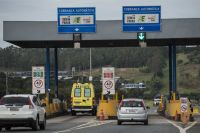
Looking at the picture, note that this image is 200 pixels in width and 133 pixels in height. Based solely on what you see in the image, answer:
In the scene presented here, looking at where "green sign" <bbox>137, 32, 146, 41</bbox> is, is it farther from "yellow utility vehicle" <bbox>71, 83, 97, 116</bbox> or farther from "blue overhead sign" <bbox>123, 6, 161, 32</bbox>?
"yellow utility vehicle" <bbox>71, 83, 97, 116</bbox>

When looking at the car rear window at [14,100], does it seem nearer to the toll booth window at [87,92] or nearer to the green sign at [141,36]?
the green sign at [141,36]

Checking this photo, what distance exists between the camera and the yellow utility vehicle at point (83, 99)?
5091 centimetres

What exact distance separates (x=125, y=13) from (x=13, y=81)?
49.0 m

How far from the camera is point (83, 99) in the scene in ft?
168

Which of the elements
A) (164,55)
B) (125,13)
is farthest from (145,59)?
(125,13)

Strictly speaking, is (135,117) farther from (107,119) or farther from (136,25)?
(136,25)

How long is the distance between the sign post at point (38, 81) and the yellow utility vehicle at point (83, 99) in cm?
970

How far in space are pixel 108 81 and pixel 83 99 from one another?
30.3 feet

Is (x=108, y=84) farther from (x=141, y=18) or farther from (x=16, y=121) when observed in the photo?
(x=16, y=121)

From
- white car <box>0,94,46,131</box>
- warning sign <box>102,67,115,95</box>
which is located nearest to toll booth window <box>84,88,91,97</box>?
warning sign <box>102,67,115,95</box>

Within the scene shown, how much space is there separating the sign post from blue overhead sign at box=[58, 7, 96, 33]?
3.55m

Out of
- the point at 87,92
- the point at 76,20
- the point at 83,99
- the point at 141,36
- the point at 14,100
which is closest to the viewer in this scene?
the point at 14,100

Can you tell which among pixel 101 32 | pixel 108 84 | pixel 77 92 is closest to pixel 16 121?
pixel 108 84

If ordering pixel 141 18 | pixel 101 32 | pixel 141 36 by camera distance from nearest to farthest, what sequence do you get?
pixel 141 36
pixel 141 18
pixel 101 32
